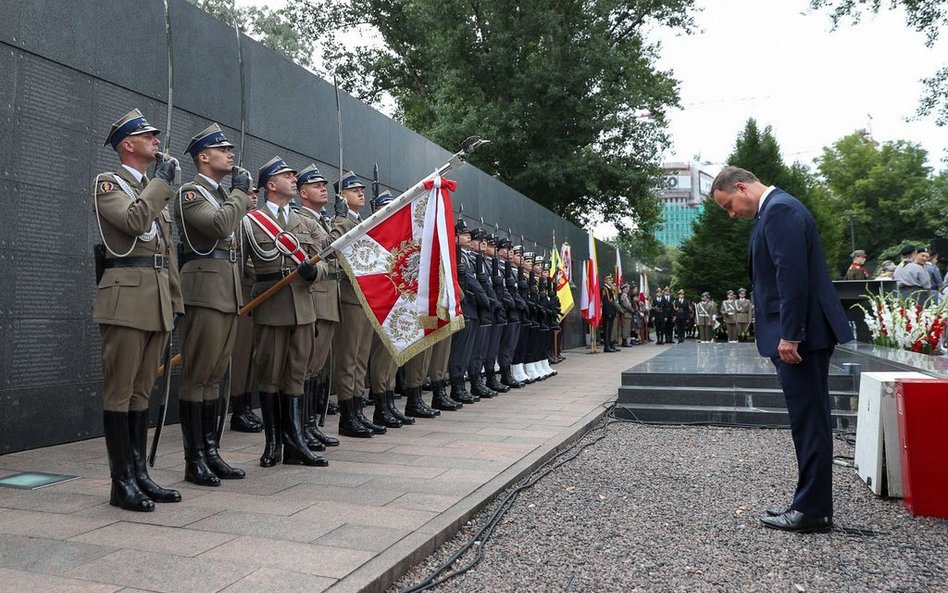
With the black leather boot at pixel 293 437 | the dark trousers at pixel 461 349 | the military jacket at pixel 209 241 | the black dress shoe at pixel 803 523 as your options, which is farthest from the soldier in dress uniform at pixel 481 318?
the black dress shoe at pixel 803 523

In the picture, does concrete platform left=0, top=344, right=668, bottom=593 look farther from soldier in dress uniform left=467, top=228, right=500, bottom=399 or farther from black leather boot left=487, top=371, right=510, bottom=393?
black leather boot left=487, top=371, right=510, bottom=393

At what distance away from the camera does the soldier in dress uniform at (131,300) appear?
397 cm

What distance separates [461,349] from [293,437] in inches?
161

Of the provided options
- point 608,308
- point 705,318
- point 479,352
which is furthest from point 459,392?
point 705,318

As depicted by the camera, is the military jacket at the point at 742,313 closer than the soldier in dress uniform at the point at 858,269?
No

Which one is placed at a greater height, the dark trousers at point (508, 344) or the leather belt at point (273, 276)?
the leather belt at point (273, 276)

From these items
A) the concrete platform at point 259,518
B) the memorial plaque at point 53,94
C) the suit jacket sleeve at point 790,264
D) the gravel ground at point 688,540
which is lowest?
the gravel ground at point 688,540

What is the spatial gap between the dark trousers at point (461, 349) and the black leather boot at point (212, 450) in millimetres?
4335

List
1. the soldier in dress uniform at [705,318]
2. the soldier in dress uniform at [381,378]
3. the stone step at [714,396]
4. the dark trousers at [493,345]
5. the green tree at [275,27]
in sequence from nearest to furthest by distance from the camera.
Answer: the soldier in dress uniform at [381,378]
the stone step at [714,396]
the dark trousers at [493,345]
the soldier in dress uniform at [705,318]
the green tree at [275,27]

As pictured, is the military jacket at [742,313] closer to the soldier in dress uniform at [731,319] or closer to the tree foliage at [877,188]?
the soldier in dress uniform at [731,319]

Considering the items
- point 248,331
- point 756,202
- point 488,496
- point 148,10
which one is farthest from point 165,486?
point 148,10

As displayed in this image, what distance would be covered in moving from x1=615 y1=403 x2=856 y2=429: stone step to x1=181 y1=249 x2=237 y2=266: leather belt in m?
5.20

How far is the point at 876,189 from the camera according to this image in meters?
54.8

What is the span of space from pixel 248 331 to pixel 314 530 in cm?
378
